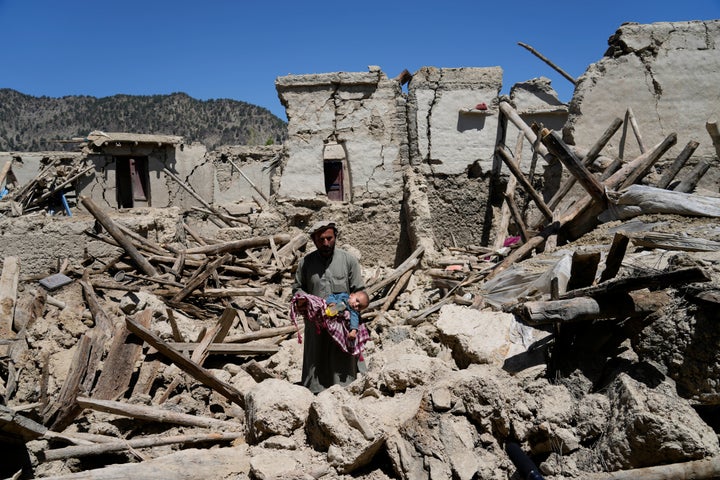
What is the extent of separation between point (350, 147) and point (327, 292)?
17.8 feet

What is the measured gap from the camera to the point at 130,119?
46.6m

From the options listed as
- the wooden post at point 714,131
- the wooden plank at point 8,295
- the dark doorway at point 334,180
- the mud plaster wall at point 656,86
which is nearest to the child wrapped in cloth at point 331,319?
the wooden plank at point 8,295

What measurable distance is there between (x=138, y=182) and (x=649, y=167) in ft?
44.6

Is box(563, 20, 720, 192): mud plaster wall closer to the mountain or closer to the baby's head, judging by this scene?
the baby's head

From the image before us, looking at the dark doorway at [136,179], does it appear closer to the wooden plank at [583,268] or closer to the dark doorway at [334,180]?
the dark doorway at [334,180]

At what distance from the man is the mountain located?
1606 inches

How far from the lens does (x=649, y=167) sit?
6.54 meters

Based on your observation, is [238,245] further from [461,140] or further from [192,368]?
[192,368]

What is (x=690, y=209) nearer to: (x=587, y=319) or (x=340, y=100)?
(x=587, y=319)

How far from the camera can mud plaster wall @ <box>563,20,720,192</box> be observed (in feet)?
25.1

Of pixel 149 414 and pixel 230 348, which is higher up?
pixel 149 414

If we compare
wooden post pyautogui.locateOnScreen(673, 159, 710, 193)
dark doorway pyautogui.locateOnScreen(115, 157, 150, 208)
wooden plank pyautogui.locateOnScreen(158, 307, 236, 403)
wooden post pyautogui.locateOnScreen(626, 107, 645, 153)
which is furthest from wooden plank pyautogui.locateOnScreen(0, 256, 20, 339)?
dark doorway pyautogui.locateOnScreen(115, 157, 150, 208)

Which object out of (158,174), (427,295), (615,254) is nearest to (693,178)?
(427,295)

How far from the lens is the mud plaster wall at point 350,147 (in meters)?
9.11
